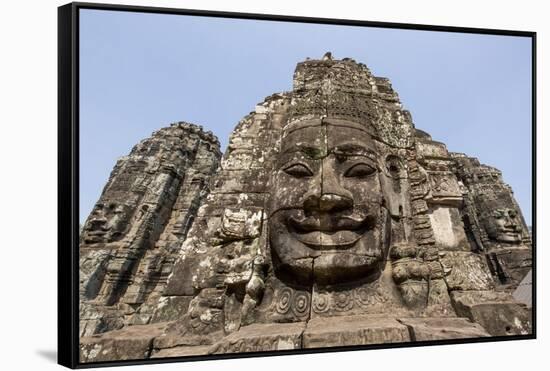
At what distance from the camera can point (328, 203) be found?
6.75 meters

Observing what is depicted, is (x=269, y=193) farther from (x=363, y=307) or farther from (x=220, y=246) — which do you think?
(x=363, y=307)

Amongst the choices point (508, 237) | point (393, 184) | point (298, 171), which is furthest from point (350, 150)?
point (508, 237)

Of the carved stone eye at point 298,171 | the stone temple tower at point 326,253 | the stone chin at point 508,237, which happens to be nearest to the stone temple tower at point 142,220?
the stone temple tower at point 326,253

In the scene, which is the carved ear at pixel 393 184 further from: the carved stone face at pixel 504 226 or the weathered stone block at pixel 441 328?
the carved stone face at pixel 504 226

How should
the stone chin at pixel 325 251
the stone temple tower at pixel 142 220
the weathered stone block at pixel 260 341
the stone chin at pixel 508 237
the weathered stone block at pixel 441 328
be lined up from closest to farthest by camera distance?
the weathered stone block at pixel 260 341
the weathered stone block at pixel 441 328
the stone chin at pixel 325 251
the stone temple tower at pixel 142 220
the stone chin at pixel 508 237

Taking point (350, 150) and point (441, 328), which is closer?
point (441, 328)

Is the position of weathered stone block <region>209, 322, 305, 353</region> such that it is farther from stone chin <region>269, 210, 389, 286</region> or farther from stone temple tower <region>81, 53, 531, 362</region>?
stone chin <region>269, 210, 389, 286</region>

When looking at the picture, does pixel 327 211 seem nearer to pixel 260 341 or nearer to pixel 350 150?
pixel 350 150

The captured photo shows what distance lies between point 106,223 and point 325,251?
9832 millimetres

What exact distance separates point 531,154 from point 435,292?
255 cm

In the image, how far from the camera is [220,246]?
7496mm

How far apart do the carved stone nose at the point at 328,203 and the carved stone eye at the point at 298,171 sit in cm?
45

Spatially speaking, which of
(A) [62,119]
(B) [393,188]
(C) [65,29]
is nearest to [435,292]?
(B) [393,188]

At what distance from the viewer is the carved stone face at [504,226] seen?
1416 cm
